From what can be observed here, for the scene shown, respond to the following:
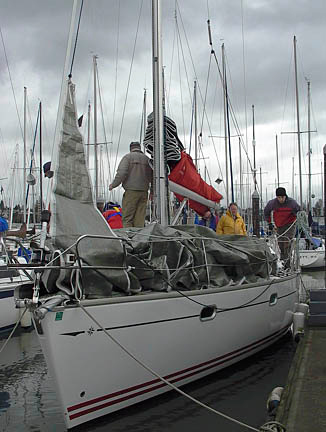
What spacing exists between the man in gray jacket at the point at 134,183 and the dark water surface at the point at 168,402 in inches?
109

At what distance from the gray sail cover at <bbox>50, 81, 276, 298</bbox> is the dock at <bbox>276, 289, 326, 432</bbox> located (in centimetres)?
142

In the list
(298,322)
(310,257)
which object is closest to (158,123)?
(298,322)

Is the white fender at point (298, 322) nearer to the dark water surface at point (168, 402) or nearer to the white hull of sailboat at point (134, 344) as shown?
the dark water surface at point (168, 402)

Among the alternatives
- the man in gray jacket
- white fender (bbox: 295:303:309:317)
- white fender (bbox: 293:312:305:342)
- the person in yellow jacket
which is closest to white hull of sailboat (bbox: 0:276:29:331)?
the man in gray jacket

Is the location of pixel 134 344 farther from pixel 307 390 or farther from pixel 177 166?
pixel 177 166

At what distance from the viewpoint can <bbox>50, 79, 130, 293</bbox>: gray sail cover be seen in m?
5.35

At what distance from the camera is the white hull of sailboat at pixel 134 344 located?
15.9ft

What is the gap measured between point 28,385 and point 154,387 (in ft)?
7.14

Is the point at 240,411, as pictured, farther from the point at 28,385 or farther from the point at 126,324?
the point at 28,385

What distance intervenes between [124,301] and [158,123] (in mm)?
3246

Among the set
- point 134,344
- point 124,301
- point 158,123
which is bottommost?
point 134,344

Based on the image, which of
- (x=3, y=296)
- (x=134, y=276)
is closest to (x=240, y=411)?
(x=134, y=276)

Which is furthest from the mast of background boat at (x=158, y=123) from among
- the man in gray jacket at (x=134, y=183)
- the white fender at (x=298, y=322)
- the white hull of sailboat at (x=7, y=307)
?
the white hull of sailboat at (x=7, y=307)

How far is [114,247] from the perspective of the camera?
219 inches
